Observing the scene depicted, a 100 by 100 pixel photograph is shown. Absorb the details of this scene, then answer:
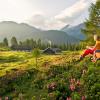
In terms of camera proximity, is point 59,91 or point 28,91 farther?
point 28,91

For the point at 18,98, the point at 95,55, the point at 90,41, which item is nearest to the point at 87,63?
the point at 95,55

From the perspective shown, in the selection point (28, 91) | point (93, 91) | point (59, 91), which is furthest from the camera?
point (28, 91)

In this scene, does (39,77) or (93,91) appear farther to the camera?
(39,77)

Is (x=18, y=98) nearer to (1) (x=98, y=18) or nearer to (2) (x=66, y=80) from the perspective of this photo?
(2) (x=66, y=80)

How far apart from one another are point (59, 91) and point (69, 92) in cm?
100

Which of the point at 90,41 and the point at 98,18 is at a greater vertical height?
the point at 98,18

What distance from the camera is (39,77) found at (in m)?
29.7

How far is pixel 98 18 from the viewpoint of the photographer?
70.2 metres

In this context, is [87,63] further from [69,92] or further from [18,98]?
[18,98]

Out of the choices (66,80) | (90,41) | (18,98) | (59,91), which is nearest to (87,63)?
(66,80)

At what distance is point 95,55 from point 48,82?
670 centimetres

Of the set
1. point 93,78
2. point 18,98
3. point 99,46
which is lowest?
point 18,98

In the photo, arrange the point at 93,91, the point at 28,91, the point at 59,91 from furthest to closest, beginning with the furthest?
1. the point at 28,91
2. the point at 59,91
3. the point at 93,91

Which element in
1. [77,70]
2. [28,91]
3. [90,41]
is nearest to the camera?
[28,91]
